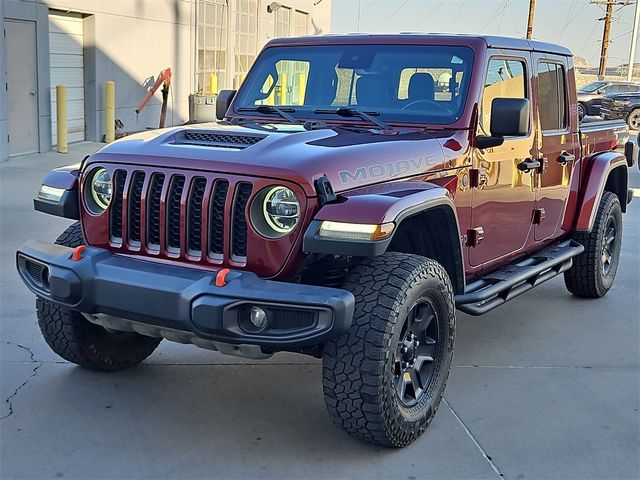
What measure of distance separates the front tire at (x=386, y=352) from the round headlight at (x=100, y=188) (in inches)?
48.6

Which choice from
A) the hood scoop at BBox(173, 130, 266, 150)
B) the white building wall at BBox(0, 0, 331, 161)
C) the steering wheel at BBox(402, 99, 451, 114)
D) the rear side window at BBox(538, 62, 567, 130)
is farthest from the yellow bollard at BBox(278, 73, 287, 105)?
the white building wall at BBox(0, 0, 331, 161)

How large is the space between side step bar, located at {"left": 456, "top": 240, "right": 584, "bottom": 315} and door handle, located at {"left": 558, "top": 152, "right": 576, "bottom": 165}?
1.98 ft

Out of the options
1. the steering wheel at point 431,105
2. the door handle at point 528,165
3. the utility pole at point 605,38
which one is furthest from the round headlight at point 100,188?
the utility pole at point 605,38

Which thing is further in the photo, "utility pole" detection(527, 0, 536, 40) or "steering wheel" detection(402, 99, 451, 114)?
"utility pole" detection(527, 0, 536, 40)

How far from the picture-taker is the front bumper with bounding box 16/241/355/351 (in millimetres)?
3160

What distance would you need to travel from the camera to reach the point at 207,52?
826 inches

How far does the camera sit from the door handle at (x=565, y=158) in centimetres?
545

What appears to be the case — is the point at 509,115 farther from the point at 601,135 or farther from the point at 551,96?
the point at 601,135

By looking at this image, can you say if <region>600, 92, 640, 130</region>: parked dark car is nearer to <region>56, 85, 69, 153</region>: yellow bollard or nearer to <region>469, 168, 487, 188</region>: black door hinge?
<region>56, 85, 69, 153</region>: yellow bollard

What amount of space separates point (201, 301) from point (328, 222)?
0.60m

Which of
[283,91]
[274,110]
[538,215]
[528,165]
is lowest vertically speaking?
[538,215]

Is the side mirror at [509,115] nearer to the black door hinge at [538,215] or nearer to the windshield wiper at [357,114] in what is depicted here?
the windshield wiper at [357,114]

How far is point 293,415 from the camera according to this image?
3.98 metres

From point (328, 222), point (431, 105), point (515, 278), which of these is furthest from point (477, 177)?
point (328, 222)
